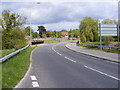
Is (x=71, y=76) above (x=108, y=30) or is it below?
below

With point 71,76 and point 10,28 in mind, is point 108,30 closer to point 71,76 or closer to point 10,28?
point 71,76

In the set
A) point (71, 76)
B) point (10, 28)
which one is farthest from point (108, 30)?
point (10, 28)

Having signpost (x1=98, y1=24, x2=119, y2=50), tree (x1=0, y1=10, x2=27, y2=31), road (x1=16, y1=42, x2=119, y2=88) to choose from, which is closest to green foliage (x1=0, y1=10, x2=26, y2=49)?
tree (x1=0, y1=10, x2=27, y2=31)

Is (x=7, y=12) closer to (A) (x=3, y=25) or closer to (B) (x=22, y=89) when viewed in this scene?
(A) (x=3, y=25)

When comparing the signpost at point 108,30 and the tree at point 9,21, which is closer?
the signpost at point 108,30

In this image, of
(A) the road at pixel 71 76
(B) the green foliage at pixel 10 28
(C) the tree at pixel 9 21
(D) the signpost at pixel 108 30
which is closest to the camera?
(A) the road at pixel 71 76

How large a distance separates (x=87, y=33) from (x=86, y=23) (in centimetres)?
905

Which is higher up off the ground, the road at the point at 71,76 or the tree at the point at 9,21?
the tree at the point at 9,21

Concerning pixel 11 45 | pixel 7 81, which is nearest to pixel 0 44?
pixel 11 45

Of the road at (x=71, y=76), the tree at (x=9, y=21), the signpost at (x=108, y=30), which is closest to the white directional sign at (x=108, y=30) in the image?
the signpost at (x=108, y=30)

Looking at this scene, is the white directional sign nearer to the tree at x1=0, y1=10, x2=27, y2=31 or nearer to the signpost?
the signpost

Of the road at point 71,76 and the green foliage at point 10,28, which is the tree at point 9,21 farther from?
the road at point 71,76

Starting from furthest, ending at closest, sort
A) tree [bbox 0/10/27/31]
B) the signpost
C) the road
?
tree [bbox 0/10/27/31], the signpost, the road

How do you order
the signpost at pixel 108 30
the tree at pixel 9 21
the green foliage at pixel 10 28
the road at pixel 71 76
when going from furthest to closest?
the tree at pixel 9 21, the green foliage at pixel 10 28, the signpost at pixel 108 30, the road at pixel 71 76
